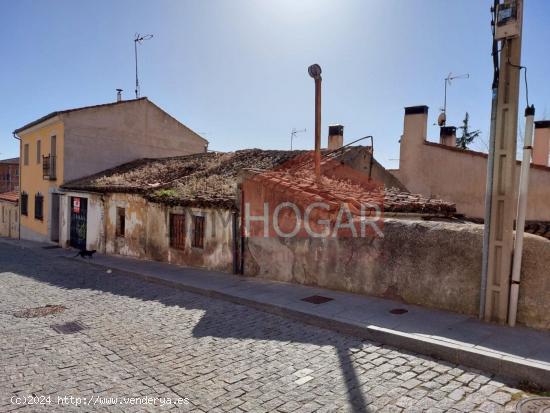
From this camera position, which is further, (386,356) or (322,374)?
(386,356)

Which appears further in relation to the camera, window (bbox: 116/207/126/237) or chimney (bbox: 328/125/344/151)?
chimney (bbox: 328/125/344/151)

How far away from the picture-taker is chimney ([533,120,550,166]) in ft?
43.2

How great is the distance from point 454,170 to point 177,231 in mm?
9547

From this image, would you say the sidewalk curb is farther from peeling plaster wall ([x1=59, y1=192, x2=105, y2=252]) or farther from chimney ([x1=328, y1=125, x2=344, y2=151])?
peeling plaster wall ([x1=59, y1=192, x2=105, y2=252])

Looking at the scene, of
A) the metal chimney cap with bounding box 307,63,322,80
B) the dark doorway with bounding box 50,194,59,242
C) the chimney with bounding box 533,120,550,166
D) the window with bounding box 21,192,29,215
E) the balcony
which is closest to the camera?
the metal chimney cap with bounding box 307,63,322,80

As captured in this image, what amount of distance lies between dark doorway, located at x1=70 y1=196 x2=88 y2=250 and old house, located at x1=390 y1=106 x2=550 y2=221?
43.6 ft

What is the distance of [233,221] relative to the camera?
33.0 ft

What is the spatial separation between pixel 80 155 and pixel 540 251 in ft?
61.0

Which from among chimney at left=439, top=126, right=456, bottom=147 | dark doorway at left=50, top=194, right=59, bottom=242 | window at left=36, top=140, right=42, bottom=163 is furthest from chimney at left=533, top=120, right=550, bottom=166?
window at left=36, top=140, right=42, bottom=163

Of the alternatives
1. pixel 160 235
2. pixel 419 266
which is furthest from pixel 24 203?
pixel 419 266

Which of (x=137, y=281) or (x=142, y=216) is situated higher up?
(x=142, y=216)

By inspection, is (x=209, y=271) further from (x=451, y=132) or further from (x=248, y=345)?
(x=451, y=132)

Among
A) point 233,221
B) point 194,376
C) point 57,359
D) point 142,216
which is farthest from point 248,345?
point 142,216

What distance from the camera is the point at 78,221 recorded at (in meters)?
17.5
